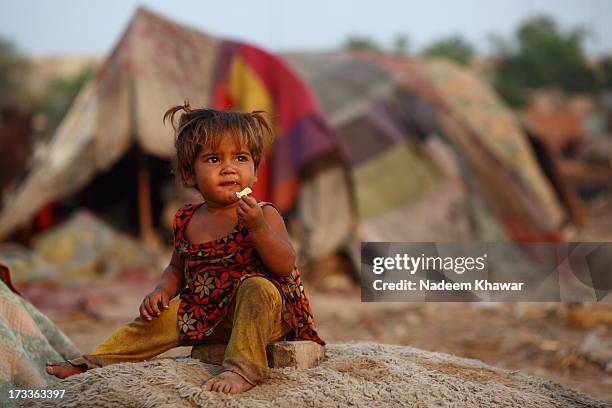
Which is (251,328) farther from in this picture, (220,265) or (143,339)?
(143,339)

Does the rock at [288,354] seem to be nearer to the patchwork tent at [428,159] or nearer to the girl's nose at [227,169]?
the girl's nose at [227,169]

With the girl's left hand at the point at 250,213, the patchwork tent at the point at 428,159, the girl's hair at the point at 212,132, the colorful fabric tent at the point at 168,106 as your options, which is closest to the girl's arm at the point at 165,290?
the girl's hair at the point at 212,132

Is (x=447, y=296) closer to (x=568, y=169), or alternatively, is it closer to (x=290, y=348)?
(x=290, y=348)

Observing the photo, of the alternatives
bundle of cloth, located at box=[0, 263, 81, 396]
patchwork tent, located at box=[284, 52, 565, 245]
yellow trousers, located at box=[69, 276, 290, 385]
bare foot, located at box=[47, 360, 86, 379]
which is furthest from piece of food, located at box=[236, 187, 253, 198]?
patchwork tent, located at box=[284, 52, 565, 245]

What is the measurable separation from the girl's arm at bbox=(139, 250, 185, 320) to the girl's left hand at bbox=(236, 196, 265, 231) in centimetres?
39

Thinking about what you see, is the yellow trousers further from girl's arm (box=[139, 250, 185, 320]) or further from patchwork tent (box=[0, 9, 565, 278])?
patchwork tent (box=[0, 9, 565, 278])

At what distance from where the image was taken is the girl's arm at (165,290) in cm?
204

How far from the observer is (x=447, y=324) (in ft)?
17.2

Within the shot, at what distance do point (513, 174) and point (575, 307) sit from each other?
3037mm

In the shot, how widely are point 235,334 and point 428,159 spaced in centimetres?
623

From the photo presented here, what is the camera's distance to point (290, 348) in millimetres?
1936

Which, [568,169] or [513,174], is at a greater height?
[568,169]

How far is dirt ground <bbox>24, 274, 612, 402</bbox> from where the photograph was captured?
3973mm

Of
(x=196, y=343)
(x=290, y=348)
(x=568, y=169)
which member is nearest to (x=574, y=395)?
(x=290, y=348)
